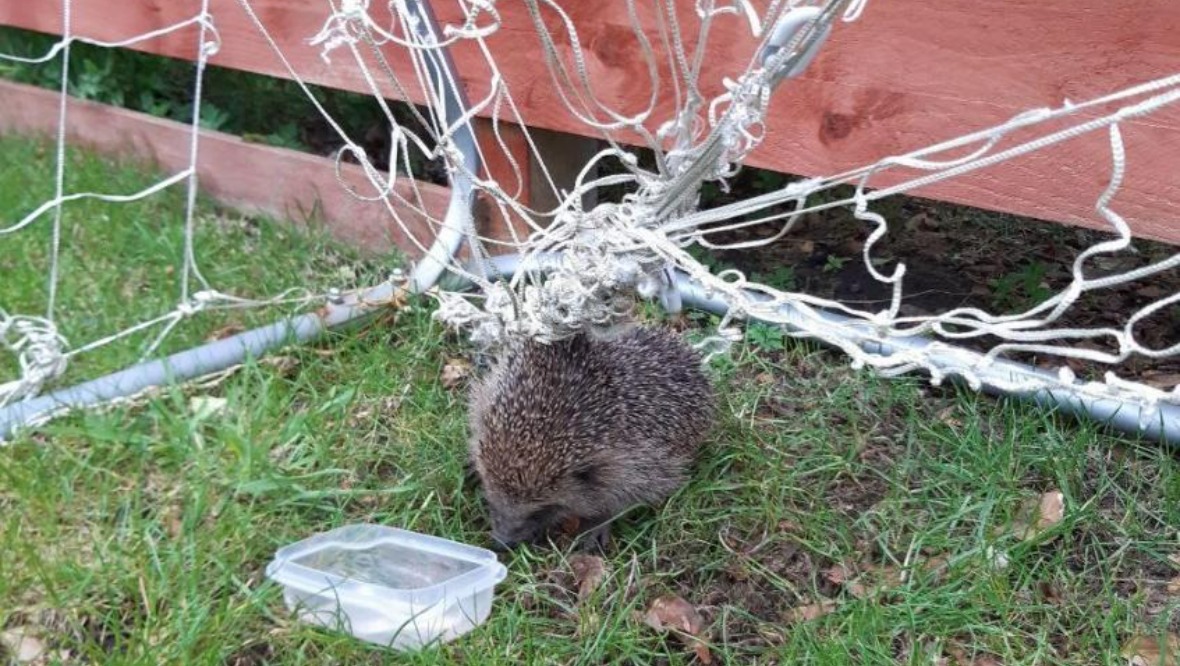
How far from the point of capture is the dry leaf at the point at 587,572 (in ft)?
8.23

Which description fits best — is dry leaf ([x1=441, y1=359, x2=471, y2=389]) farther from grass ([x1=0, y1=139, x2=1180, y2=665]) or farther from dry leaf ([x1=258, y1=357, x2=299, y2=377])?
dry leaf ([x1=258, y1=357, x2=299, y2=377])

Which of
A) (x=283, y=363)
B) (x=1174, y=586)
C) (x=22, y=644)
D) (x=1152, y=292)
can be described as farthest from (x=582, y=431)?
(x=1152, y=292)

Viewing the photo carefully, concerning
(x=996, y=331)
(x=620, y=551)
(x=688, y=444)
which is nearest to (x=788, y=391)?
(x=688, y=444)

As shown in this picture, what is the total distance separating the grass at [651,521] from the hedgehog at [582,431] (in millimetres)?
92

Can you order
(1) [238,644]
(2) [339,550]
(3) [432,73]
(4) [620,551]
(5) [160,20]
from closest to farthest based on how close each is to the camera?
1. (1) [238,644]
2. (2) [339,550]
3. (4) [620,551]
4. (3) [432,73]
5. (5) [160,20]

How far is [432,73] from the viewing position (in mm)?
3480

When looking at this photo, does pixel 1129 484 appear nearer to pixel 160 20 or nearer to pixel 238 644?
pixel 238 644

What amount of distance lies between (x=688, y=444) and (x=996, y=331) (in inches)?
41.0

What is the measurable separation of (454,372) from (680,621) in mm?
1151

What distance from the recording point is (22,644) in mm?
2270

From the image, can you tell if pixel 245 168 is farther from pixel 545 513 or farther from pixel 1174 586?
pixel 1174 586

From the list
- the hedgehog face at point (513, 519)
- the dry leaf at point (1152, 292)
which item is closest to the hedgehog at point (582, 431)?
the hedgehog face at point (513, 519)

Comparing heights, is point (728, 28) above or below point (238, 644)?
above

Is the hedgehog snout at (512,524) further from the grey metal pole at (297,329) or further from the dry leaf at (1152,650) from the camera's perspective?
the dry leaf at (1152,650)
